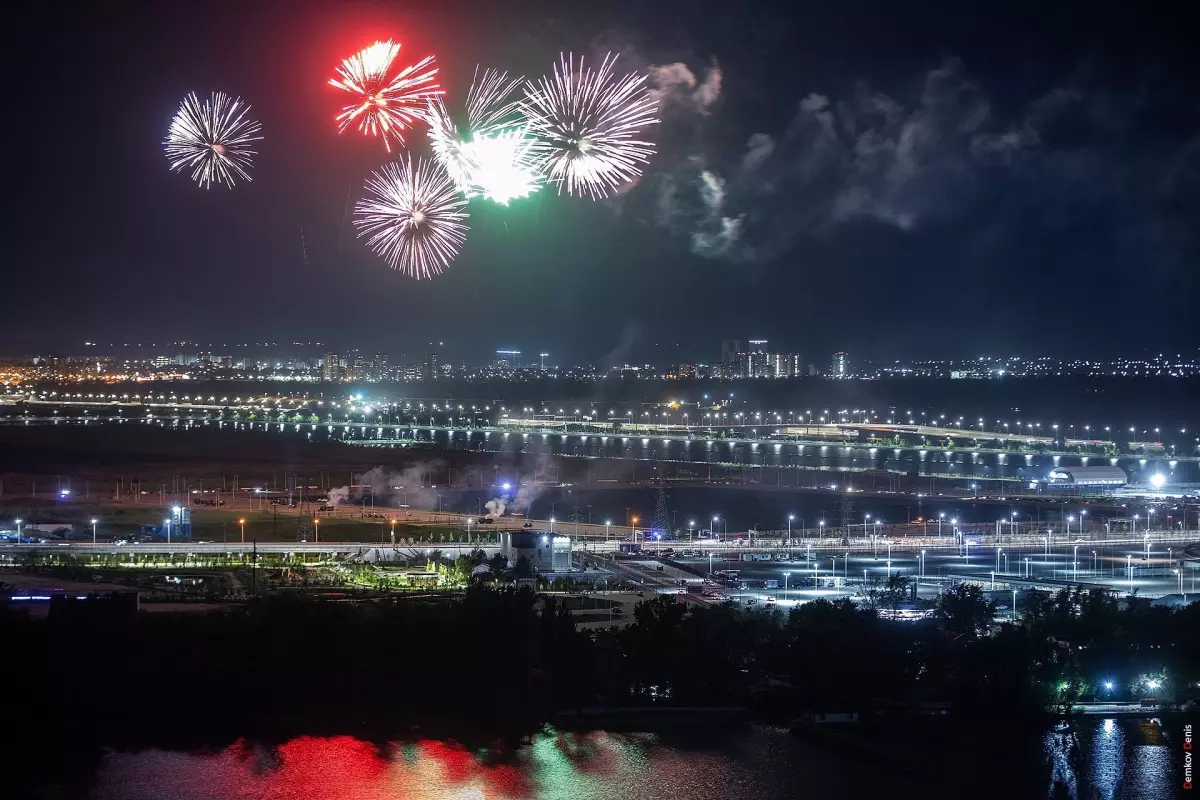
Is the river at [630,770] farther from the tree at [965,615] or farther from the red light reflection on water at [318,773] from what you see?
the tree at [965,615]

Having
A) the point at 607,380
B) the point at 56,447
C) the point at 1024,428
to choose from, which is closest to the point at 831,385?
the point at 607,380

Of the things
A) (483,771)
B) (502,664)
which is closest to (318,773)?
(483,771)

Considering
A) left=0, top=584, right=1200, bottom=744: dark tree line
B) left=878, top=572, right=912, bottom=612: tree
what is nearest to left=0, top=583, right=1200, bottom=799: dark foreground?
left=0, top=584, right=1200, bottom=744: dark tree line

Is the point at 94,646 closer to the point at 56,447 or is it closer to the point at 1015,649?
the point at 1015,649

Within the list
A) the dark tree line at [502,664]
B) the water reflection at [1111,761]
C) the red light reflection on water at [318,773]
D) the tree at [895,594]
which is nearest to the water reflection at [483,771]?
the red light reflection on water at [318,773]

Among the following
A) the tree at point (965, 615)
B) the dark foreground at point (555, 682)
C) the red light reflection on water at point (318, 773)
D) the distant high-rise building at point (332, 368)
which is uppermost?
the distant high-rise building at point (332, 368)

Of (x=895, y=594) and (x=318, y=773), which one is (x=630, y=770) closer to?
(x=318, y=773)
